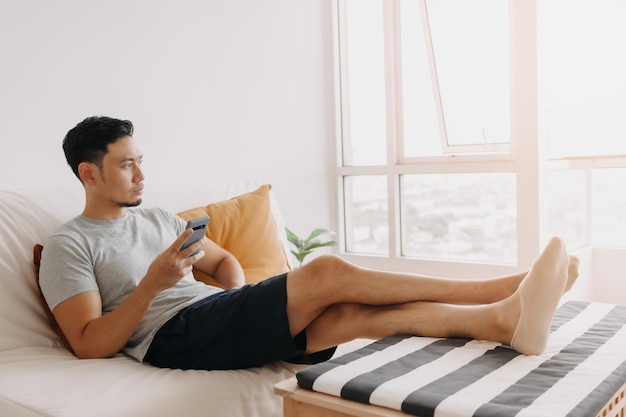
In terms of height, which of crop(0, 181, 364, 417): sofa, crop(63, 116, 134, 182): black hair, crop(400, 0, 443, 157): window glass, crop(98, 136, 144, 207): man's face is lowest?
crop(0, 181, 364, 417): sofa

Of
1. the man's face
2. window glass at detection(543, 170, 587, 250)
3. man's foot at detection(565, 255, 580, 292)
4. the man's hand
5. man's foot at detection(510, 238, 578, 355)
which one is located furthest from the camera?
window glass at detection(543, 170, 587, 250)

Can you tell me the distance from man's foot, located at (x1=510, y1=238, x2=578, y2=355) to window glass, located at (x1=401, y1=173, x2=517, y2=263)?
208cm

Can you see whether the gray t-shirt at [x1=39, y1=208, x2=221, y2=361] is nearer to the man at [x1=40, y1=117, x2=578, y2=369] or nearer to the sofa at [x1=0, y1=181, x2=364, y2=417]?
the man at [x1=40, y1=117, x2=578, y2=369]

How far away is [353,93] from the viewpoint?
4.12 m

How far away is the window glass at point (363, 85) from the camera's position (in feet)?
13.1

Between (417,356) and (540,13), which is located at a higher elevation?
(540,13)

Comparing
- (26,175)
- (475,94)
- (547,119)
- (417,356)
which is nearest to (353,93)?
(475,94)

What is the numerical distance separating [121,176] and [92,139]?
0.50ft

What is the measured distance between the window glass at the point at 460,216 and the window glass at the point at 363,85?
0.33m

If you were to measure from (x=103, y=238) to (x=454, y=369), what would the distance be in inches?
45.6

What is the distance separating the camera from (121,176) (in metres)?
2.04

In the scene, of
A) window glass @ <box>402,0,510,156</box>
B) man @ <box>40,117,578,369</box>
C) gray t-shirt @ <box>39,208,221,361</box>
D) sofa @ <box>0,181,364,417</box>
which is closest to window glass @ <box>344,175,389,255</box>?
window glass @ <box>402,0,510,156</box>

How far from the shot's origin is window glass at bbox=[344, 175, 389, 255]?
13.3ft

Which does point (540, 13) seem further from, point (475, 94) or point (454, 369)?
point (454, 369)
